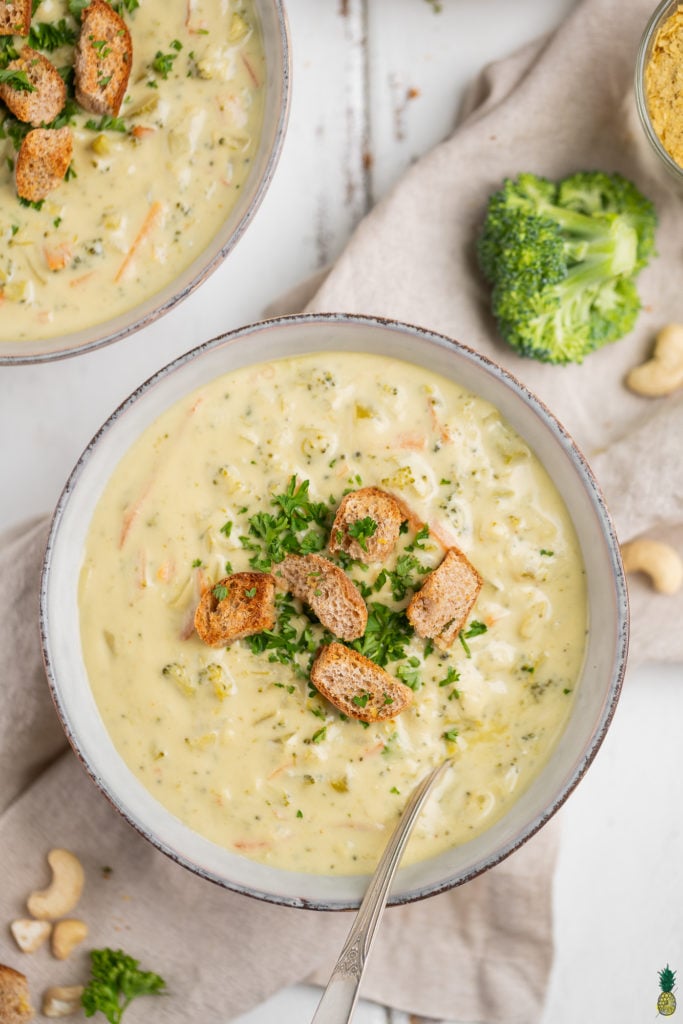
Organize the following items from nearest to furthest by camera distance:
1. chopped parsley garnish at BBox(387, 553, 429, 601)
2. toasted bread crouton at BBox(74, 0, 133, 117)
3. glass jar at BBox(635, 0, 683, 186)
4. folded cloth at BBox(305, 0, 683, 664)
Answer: chopped parsley garnish at BBox(387, 553, 429, 601)
toasted bread crouton at BBox(74, 0, 133, 117)
glass jar at BBox(635, 0, 683, 186)
folded cloth at BBox(305, 0, 683, 664)

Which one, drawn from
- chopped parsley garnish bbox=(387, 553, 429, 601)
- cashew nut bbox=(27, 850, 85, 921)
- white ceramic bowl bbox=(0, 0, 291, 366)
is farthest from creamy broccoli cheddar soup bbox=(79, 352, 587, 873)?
cashew nut bbox=(27, 850, 85, 921)

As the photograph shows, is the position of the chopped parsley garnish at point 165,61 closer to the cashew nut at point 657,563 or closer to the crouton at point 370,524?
the crouton at point 370,524

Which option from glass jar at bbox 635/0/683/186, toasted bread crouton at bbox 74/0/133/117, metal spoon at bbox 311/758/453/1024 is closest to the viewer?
metal spoon at bbox 311/758/453/1024

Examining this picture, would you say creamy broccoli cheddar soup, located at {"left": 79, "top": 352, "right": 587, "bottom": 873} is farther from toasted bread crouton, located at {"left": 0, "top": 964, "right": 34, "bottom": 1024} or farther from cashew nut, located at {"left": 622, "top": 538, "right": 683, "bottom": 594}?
toasted bread crouton, located at {"left": 0, "top": 964, "right": 34, "bottom": 1024}

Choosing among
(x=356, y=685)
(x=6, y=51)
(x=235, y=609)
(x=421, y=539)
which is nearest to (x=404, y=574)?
(x=421, y=539)

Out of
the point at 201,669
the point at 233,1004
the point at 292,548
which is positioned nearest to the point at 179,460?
the point at 292,548

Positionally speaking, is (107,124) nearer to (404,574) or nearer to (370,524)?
(370,524)

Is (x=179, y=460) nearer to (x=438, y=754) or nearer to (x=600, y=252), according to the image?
(x=438, y=754)
